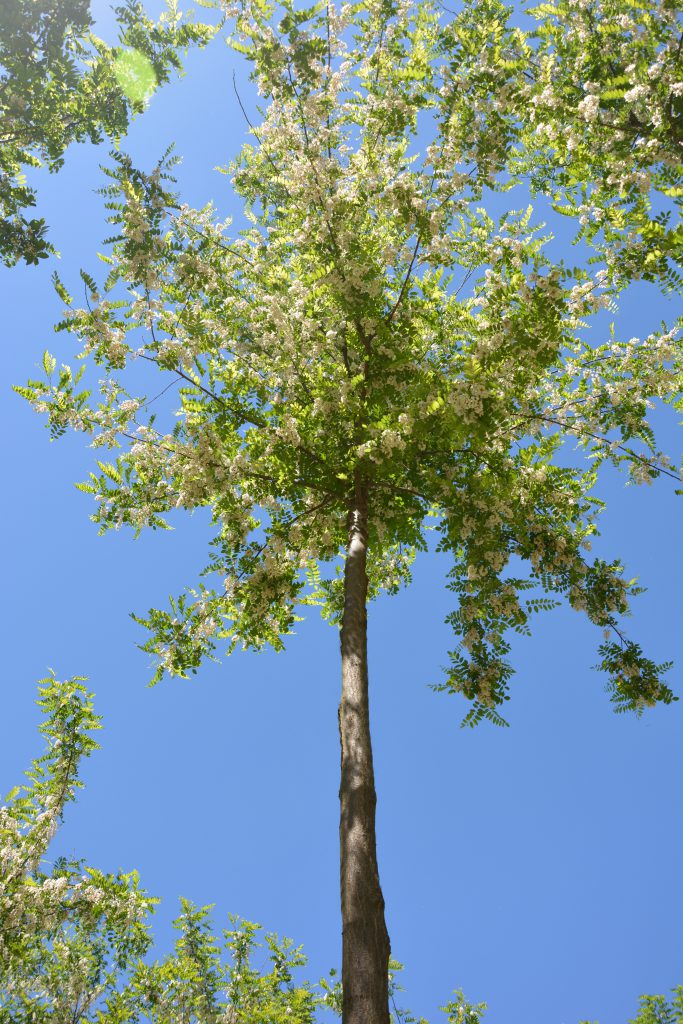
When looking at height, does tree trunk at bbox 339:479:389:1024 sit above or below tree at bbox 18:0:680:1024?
below

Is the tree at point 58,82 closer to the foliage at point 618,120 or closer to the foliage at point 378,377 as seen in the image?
the foliage at point 378,377

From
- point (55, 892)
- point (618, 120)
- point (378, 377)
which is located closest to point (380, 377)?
point (378, 377)

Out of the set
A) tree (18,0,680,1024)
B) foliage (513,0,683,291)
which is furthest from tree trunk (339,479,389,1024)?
foliage (513,0,683,291)

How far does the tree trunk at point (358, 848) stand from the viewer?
4.42 meters

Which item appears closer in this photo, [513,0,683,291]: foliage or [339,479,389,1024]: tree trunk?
[339,479,389,1024]: tree trunk

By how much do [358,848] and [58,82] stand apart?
8.68 meters

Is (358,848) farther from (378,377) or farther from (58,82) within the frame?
(58,82)

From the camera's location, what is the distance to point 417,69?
25.7ft

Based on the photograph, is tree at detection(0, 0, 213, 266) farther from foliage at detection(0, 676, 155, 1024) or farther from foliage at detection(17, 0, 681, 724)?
foliage at detection(0, 676, 155, 1024)

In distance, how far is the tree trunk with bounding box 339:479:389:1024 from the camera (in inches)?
174

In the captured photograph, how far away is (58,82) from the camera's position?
25.5ft

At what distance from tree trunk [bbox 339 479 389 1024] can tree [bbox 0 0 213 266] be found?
5.32m

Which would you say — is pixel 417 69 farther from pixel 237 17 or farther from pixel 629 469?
pixel 629 469

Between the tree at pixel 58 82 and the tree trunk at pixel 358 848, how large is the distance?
5319mm
